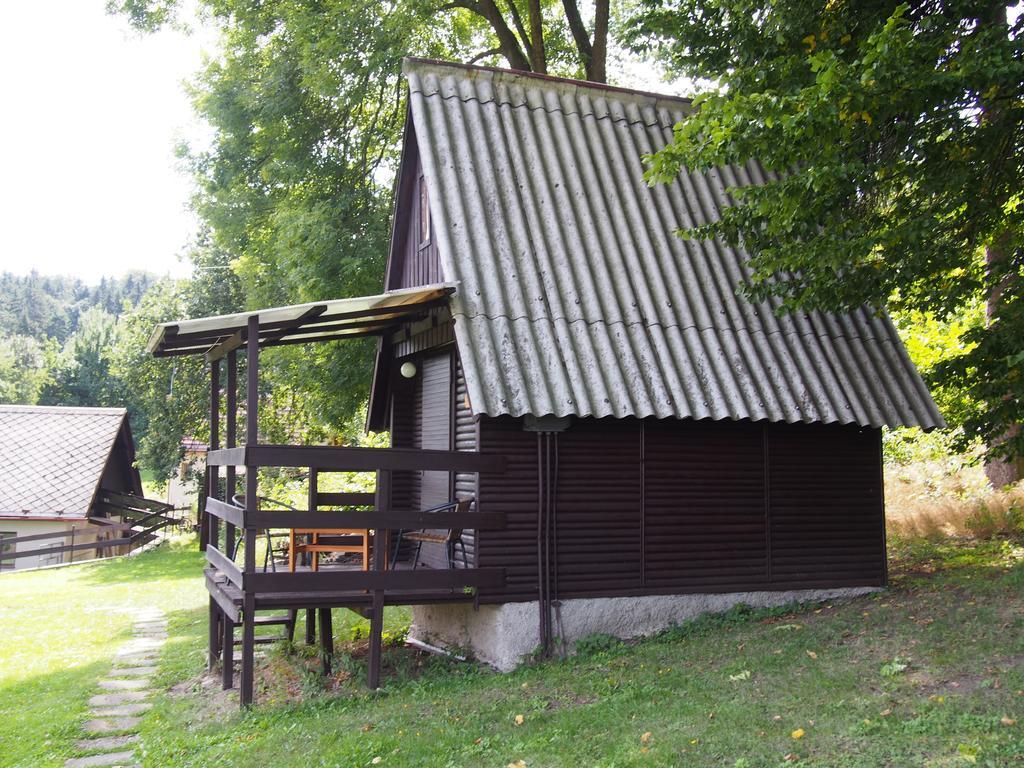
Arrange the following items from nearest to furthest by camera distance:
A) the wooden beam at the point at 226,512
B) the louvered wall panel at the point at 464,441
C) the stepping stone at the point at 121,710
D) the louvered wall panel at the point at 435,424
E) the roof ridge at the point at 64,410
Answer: the wooden beam at the point at 226,512 → the stepping stone at the point at 121,710 → the louvered wall panel at the point at 464,441 → the louvered wall panel at the point at 435,424 → the roof ridge at the point at 64,410

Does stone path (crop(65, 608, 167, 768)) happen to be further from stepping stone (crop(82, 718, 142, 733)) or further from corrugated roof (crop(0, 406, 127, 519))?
corrugated roof (crop(0, 406, 127, 519))

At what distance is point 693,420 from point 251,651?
512 cm

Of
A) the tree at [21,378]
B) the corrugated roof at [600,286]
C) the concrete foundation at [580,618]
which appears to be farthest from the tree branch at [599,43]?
the tree at [21,378]

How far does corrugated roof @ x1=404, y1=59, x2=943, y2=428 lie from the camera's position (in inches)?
385

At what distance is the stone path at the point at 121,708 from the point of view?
7.98 metres

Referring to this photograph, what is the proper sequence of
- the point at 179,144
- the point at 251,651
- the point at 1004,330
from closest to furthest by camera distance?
the point at 251,651, the point at 1004,330, the point at 179,144

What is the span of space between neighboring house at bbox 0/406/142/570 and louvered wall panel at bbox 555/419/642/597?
24322mm

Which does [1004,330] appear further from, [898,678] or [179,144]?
[179,144]

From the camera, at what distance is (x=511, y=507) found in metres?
9.78

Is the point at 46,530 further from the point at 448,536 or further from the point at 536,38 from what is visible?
the point at 448,536

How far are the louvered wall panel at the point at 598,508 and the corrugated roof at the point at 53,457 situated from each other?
25360mm

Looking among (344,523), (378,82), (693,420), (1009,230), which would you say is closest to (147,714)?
(344,523)

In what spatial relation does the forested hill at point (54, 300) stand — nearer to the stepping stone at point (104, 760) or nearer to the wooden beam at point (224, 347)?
the wooden beam at point (224, 347)

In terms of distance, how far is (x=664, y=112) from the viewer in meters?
12.8
